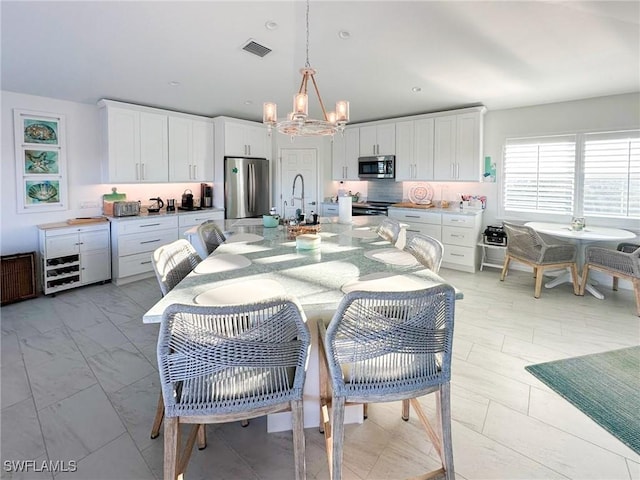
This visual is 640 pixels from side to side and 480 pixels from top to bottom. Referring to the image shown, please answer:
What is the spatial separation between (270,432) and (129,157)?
4.49 m

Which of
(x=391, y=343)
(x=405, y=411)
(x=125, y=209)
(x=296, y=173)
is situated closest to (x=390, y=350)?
(x=391, y=343)

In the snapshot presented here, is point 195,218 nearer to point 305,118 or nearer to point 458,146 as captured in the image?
point 305,118

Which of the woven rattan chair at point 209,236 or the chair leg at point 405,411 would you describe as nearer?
the chair leg at point 405,411

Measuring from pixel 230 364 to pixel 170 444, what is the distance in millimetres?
391

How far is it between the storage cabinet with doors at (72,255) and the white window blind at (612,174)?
22.3 feet

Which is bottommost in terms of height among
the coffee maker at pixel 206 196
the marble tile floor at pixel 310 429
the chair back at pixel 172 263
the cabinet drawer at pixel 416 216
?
the marble tile floor at pixel 310 429

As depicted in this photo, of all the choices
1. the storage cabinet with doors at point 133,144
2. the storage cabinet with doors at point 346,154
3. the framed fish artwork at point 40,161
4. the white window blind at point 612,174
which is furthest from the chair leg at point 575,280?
the framed fish artwork at point 40,161

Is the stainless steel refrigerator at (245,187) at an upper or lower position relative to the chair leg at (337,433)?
upper

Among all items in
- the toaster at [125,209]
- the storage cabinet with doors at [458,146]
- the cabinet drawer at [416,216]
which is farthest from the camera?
the cabinet drawer at [416,216]

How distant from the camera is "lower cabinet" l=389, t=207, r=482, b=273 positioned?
534 centimetres

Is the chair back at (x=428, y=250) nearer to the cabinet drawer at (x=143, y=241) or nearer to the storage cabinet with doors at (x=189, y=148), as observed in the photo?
the cabinet drawer at (x=143, y=241)

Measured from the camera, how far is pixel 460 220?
5.39m

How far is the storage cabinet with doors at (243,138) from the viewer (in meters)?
5.97

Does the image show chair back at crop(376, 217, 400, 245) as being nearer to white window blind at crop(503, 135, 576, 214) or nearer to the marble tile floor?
the marble tile floor
